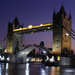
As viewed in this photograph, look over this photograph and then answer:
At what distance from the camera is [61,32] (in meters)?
49.7

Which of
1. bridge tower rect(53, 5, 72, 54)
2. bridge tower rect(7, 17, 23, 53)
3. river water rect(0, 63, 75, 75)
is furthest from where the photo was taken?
bridge tower rect(7, 17, 23, 53)

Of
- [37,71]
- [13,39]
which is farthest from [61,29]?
[13,39]

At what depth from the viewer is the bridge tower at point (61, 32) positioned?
49.8 m

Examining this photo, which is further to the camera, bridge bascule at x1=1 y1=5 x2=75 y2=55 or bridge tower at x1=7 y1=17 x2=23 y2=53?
bridge tower at x1=7 y1=17 x2=23 y2=53

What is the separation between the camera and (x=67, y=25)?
5153 centimetres

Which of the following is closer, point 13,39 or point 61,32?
point 61,32

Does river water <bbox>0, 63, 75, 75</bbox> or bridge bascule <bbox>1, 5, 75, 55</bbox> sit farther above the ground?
bridge bascule <bbox>1, 5, 75, 55</bbox>

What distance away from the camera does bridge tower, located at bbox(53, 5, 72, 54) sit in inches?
1962

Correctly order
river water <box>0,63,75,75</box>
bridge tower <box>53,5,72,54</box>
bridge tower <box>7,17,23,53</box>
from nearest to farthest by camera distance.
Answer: river water <box>0,63,75,75</box> → bridge tower <box>53,5,72,54</box> → bridge tower <box>7,17,23,53</box>

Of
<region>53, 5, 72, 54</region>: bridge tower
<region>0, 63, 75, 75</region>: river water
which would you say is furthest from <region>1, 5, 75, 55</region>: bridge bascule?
<region>0, 63, 75, 75</region>: river water

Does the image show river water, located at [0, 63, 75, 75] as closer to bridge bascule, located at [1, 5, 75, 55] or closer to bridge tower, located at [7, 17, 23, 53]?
bridge bascule, located at [1, 5, 75, 55]

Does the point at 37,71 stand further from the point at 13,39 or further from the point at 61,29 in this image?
the point at 13,39

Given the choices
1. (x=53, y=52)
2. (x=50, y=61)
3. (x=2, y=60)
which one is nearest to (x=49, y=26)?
(x=53, y=52)

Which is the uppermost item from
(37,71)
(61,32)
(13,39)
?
(61,32)
